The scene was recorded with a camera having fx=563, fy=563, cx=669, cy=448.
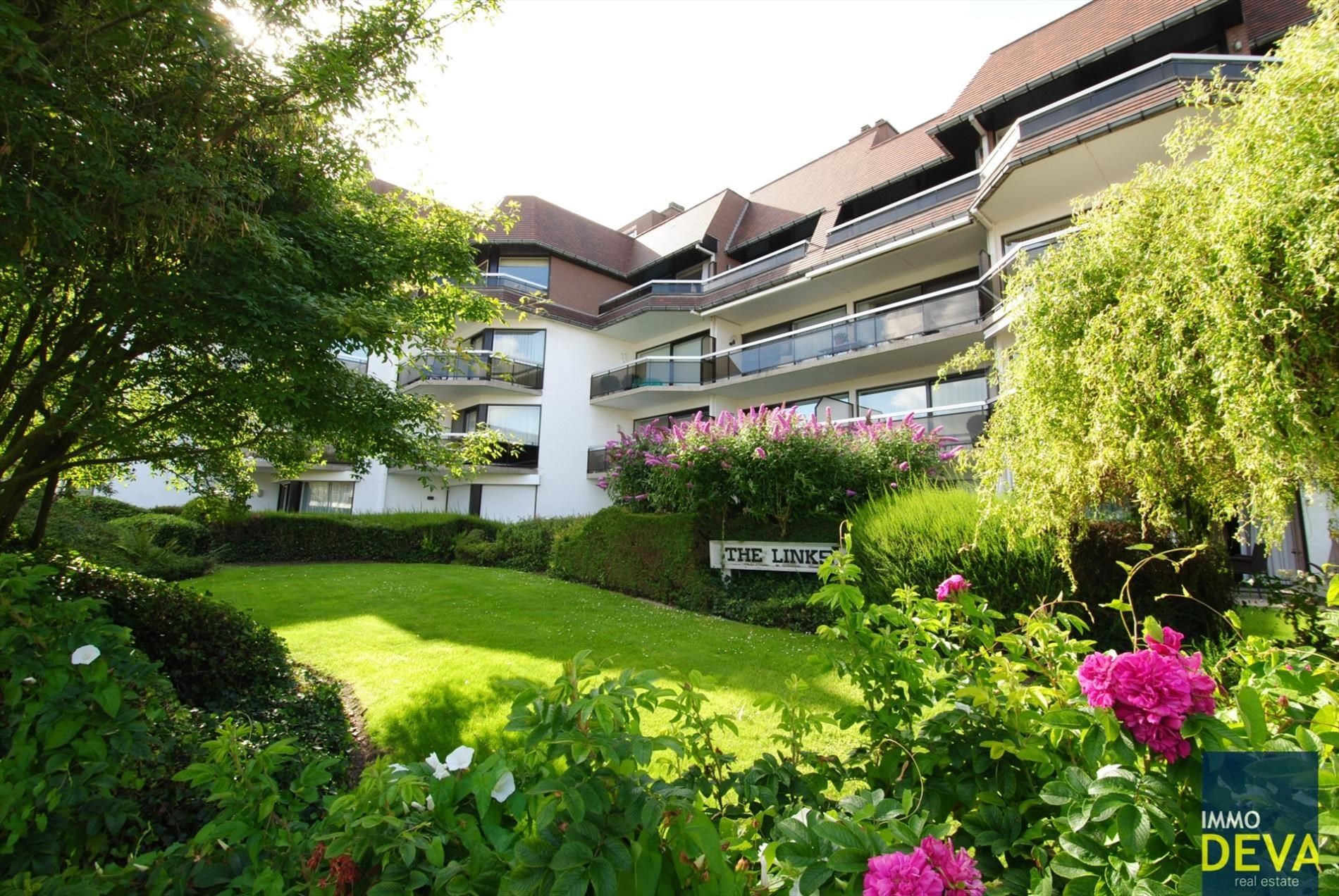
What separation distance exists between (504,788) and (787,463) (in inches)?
303

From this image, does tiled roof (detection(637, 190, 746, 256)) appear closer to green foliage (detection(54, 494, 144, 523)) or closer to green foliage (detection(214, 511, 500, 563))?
green foliage (detection(214, 511, 500, 563))

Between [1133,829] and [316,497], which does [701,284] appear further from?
[1133,829]

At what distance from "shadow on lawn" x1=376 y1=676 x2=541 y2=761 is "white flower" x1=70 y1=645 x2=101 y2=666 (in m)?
1.98

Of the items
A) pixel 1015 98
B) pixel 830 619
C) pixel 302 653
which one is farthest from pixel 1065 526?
pixel 1015 98

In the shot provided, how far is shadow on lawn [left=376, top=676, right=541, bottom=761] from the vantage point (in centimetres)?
375

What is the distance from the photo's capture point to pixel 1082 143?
30.9 ft

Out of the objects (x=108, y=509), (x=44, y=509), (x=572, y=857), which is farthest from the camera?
(x=108, y=509)

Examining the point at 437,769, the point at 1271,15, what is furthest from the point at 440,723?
the point at 1271,15

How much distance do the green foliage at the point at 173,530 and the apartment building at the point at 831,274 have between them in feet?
7.29

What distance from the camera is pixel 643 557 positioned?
33.4 feet

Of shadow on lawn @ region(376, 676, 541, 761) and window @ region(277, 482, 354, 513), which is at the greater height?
window @ region(277, 482, 354, 513)

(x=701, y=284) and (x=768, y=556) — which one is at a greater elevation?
(x=701, y=284)

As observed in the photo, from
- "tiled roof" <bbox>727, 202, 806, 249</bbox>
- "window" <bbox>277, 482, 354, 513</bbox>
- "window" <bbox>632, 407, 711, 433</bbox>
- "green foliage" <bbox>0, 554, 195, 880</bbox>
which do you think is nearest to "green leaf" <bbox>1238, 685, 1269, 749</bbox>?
"green foliage" <bbox>0, 554, 195, 880</bbox>

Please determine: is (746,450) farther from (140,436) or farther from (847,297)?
(847,297)
